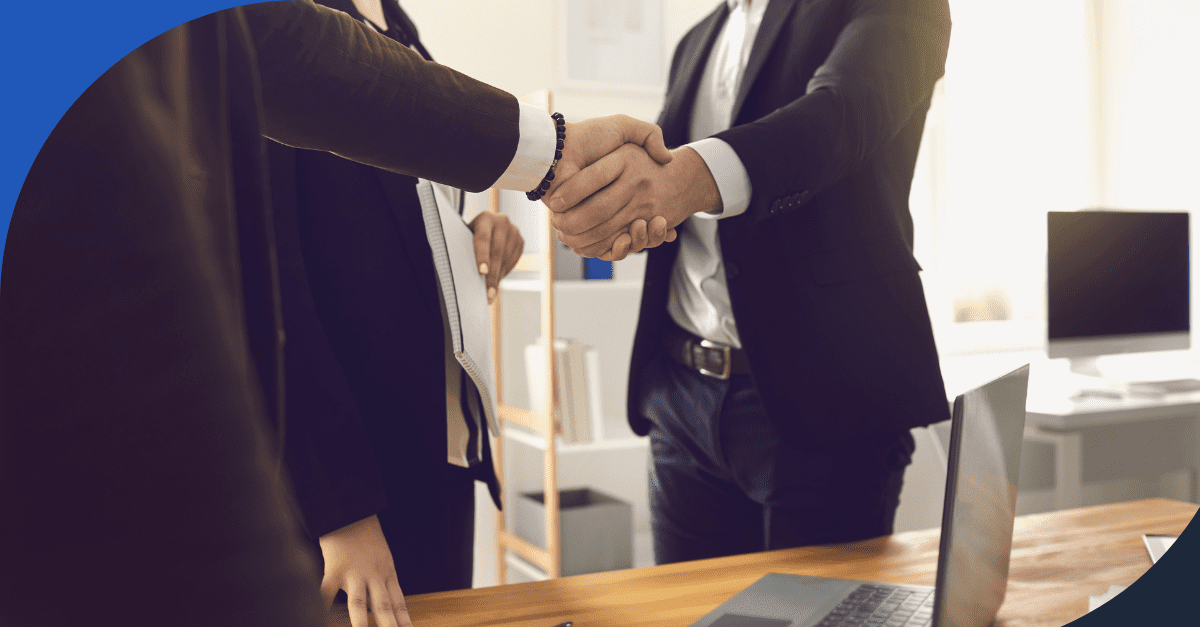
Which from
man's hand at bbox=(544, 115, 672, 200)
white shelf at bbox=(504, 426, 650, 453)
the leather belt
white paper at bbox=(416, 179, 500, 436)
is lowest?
white shelf at bbox=(504, 426, 650, 453)

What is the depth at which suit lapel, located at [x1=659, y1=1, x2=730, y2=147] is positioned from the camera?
0.90m

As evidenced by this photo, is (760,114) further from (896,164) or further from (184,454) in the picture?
(184,454)

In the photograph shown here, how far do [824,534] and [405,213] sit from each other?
59 centimetres

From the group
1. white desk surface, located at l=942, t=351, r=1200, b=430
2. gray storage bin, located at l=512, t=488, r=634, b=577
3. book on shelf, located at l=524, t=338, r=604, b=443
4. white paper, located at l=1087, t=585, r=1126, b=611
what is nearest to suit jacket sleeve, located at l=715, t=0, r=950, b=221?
white paper, located at l=1087, t=585, r=1126, b=611

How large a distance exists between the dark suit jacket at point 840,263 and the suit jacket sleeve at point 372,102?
0.36 metres

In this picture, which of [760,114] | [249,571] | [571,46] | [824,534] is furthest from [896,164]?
[571,46]

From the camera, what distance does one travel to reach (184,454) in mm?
311

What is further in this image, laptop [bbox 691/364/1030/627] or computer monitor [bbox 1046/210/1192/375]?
computer monitor [bbox 1046/210/1192/375]

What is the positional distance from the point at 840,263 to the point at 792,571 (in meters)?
0.34

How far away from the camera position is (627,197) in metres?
0.70

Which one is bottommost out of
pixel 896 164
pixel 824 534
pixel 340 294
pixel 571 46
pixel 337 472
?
pixel 824 534

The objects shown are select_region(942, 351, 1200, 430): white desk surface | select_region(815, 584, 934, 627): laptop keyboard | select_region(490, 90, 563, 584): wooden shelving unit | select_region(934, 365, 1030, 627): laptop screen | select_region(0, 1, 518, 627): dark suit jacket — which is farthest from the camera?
select_region(490, 90, 563, 584): wooden shelving unit

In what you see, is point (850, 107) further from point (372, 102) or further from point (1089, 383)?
point (1089, 383)

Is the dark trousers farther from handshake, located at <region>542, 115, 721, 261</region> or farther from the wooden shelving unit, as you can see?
the wooden shelving unit
